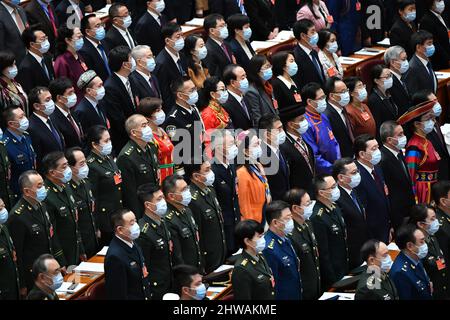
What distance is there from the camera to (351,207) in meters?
15.4

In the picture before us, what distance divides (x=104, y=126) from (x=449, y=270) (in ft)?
11.2

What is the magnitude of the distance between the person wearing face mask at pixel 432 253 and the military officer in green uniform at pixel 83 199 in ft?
9.29

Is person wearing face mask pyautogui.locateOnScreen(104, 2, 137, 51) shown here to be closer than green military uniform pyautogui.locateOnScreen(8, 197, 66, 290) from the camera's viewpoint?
No

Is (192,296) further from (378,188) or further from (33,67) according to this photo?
(33,67)

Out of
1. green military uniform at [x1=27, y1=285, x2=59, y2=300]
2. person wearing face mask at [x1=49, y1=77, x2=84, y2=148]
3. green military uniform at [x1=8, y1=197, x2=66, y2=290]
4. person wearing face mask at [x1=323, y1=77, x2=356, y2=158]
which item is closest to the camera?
green military uniform at [x1=27, y1=285, x2=59, y2=300]

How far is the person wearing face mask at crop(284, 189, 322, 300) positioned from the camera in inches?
568

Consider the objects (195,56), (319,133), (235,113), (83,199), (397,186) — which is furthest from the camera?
(195,56)

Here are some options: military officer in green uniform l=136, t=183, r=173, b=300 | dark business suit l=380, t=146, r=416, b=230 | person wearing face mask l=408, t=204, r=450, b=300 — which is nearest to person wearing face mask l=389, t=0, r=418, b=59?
dark business suit l=380, t=146, r=416, b=230

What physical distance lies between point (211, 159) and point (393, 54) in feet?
11.1

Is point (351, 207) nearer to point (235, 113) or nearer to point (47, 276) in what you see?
point (235, 113)

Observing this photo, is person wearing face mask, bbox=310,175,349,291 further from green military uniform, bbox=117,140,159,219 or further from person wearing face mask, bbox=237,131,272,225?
green military uniform, bbox=117,140,159,219

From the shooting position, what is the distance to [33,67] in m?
16.7

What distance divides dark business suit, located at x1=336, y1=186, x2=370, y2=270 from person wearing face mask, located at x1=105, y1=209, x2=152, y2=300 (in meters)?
2.35

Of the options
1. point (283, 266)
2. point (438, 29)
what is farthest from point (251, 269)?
point (438, 29)
